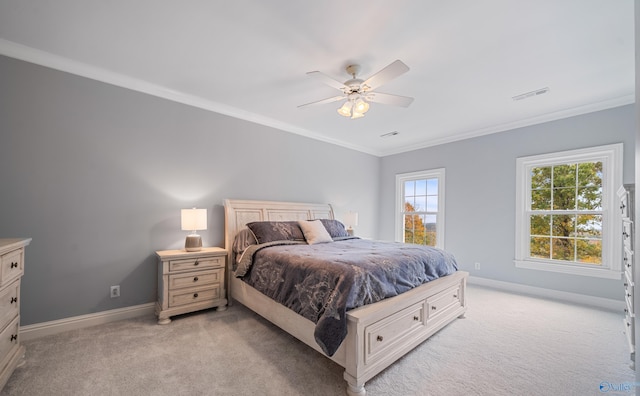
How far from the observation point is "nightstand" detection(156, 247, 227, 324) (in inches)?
105

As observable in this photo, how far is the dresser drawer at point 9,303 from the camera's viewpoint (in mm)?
1647

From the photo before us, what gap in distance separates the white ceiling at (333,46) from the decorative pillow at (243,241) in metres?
1.73

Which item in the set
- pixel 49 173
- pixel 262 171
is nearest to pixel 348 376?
pixel 262 171

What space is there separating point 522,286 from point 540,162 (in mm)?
1879

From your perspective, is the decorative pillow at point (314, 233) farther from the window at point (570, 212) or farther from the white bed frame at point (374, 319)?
the window at point (570, 212)

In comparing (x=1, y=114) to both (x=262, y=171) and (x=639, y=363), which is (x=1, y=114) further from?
(x=639, y=363)

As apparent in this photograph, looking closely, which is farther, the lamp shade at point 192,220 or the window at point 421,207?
the window at point 421,207

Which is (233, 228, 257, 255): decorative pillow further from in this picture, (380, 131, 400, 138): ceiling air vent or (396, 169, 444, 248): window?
(396, 169, 444, 248): window

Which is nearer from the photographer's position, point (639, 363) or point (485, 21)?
point (639, 363)

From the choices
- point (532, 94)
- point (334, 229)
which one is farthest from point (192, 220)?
point (532, 94)

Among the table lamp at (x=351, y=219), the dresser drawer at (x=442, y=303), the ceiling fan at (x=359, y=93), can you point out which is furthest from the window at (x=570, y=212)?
the ceiling fan at (x=359, y=93)

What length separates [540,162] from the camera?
3.77m

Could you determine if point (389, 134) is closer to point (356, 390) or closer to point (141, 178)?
point (141, 178)

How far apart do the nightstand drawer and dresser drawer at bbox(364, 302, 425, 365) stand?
1.98 metres
